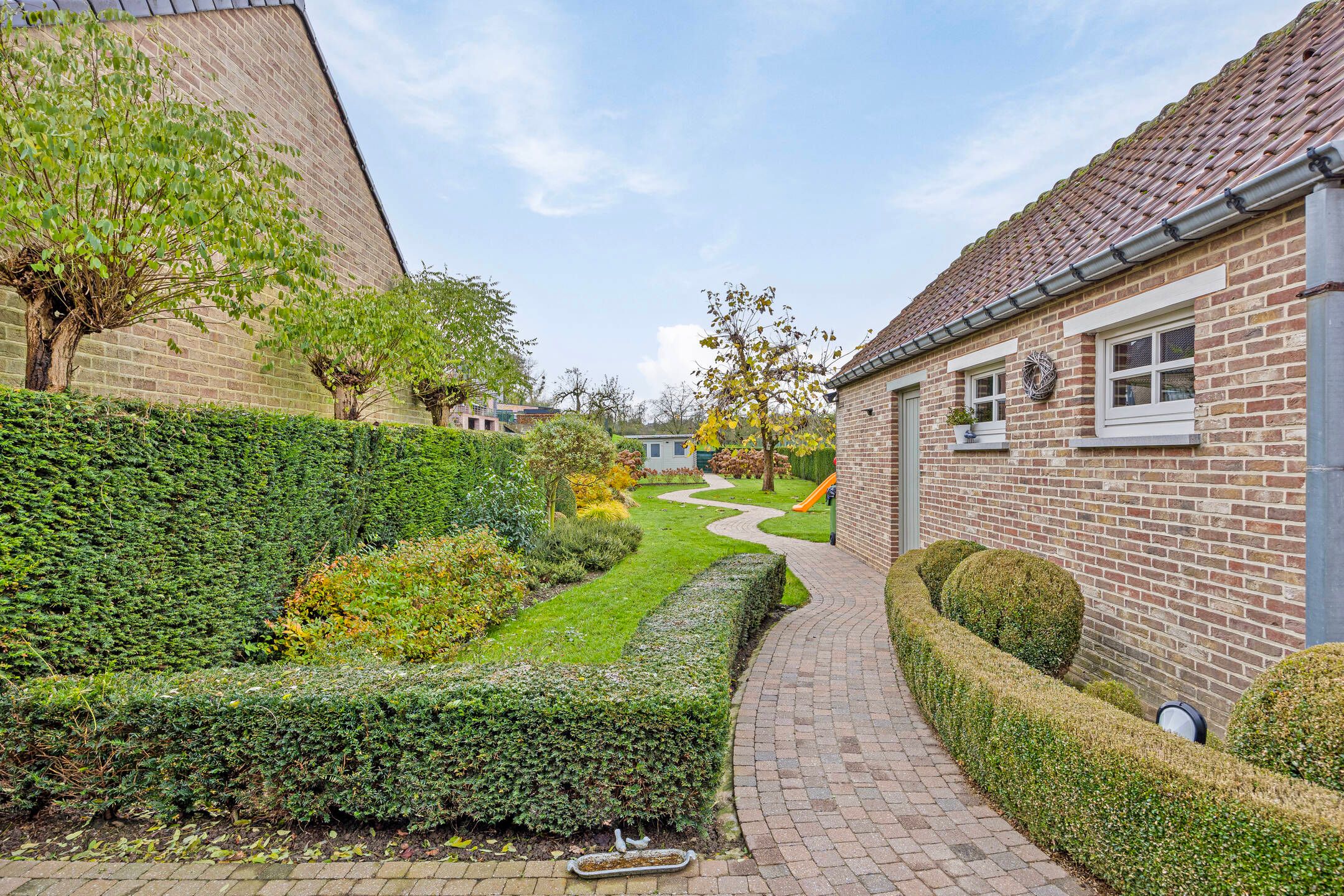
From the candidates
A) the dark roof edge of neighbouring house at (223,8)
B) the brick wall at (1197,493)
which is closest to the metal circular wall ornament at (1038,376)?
the brick wall at (1197,493)

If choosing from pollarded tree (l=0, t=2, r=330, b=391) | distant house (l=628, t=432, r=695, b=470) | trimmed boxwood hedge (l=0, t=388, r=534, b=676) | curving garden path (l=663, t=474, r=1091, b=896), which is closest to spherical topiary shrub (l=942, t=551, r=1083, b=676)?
→ curving garden path (l=663, t=474, r=1091, b=896)

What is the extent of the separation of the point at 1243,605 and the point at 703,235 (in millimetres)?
13548

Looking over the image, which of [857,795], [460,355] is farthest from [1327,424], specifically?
[460,355]

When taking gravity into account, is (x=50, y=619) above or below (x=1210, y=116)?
below

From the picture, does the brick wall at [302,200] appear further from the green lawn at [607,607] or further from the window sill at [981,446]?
the window sill at [981,446]

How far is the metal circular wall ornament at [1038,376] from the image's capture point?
5098 mm

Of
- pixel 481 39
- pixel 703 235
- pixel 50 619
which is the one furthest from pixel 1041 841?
pixel 703 235

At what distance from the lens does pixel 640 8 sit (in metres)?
→ 9.05

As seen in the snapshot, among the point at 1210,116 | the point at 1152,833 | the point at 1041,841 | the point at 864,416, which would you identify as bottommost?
the point at 1041,841

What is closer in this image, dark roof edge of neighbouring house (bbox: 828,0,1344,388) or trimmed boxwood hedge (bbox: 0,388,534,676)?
dark roof edge of neighbouring house (bbox: 828,0,1344,388)

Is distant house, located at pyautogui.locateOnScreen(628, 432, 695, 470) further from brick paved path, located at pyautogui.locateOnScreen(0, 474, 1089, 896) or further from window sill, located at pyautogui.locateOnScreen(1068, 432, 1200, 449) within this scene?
brick paved path, located at pyautogui.locateOnScreen(0, 474, 1089, 896)

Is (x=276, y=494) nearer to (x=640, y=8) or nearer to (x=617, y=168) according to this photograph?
(x=640, y=8)

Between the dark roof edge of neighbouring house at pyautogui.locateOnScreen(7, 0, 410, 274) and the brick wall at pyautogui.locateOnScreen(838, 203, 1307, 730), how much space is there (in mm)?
7634

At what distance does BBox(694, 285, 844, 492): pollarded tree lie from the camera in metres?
17.8
